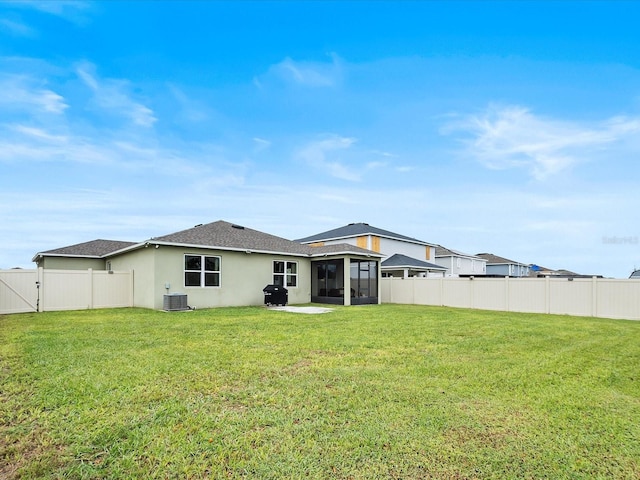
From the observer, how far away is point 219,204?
2330 centimetres

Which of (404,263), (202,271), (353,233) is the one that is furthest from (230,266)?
(353,233)

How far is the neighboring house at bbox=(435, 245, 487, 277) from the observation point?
39062 millimetres

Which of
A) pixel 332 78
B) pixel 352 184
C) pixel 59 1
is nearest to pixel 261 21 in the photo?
pixel 332 78

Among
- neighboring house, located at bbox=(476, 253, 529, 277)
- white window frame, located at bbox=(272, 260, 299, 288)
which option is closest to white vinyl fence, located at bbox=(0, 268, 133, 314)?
white window frame, located at bbox=(272, 260, 299, 288)

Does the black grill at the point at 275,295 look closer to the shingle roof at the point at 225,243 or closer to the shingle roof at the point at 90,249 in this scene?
the shingle roof at the point at 225,243

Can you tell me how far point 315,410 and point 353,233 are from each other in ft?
88.8

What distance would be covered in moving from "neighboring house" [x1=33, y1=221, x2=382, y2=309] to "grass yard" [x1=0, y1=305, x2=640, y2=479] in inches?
307

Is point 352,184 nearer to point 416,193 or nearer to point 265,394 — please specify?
point 416,193

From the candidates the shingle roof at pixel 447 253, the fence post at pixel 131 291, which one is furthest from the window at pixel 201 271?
the shingle roof at pixel 447 253

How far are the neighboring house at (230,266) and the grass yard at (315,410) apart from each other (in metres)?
7.79

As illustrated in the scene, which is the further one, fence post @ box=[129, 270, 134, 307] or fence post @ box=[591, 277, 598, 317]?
fence post @ box=[129, 270, 134, 307]

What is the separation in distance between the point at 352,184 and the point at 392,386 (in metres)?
15.8

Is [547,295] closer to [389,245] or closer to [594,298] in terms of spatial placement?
[594,298]

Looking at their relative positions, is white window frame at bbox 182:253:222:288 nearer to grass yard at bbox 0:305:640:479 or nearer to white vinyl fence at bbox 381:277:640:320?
grass yard at bbox 0:305:640:479
